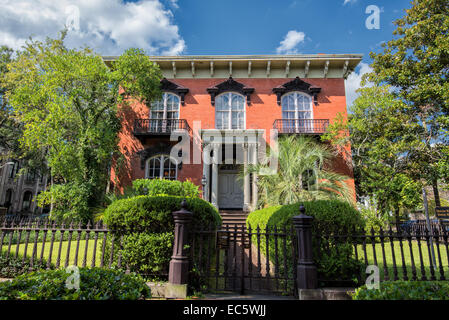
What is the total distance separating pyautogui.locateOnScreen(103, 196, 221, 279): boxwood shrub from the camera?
474 centimetres

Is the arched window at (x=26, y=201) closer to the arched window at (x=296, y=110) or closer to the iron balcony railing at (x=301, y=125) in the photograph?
the iron balcony railing at (x=301, y=125)

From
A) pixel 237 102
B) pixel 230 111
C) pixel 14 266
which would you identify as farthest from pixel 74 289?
pixel 237 102

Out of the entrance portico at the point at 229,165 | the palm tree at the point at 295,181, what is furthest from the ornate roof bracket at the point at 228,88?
the palm tree at the point at 295,181

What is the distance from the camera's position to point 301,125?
592 inches

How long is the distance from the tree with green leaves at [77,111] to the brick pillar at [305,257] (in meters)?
11.4

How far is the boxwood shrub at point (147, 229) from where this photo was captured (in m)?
4.74

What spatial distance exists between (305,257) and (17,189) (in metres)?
37.6

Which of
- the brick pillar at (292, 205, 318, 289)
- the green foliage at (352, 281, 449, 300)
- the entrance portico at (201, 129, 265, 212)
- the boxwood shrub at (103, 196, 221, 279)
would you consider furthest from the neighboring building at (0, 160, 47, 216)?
the green foliage at (352, 281, 449, 300)

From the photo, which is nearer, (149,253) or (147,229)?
(149,253)

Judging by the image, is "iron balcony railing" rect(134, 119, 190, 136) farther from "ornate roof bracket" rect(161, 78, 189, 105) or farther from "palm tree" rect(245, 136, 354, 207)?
"palm tree" rect(245, 136, 354, 207)

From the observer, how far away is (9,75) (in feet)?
49.9

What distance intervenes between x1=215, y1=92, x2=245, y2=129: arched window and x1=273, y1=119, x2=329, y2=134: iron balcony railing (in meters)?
2.20

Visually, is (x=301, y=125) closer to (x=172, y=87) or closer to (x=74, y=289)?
(x=172, y=87)

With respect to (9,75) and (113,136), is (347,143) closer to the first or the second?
Result: (113,136)
